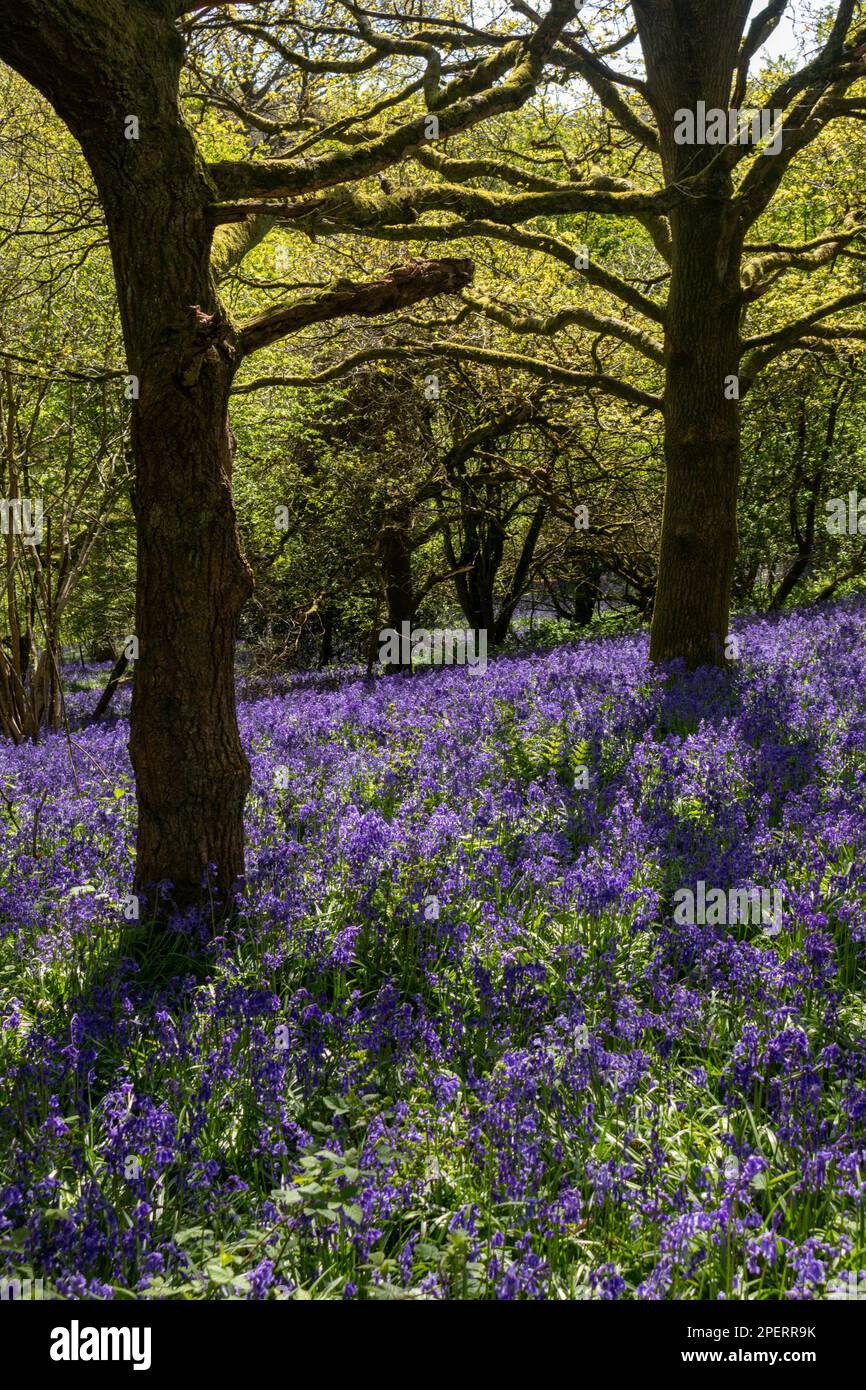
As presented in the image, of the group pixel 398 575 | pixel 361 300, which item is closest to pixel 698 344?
pixel 361 300

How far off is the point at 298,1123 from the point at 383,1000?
544 mm

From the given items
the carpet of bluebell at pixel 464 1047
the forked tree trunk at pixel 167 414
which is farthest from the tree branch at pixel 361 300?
the carpet of bluebell at pixel 464 1047

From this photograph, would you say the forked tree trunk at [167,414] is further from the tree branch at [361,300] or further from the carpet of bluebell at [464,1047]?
the carpet of bluebell at [464,1047]

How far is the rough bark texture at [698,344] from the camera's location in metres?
8.47

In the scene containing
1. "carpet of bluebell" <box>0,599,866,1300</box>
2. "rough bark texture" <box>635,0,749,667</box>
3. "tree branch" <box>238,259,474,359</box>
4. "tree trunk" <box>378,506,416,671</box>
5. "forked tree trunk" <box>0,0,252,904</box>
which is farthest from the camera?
"tree trunk" <box>378,506,416,671</box>

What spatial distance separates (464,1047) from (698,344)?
716 cm

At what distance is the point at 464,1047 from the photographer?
3.41 m

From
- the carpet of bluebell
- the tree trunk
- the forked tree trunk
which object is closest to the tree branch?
the forked tree trunk

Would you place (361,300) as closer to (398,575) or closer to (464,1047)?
(464,1047)

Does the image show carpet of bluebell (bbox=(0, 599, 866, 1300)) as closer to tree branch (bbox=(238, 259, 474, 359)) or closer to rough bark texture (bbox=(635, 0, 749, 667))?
tree branch (bbox=(238, 259, 474, 359))

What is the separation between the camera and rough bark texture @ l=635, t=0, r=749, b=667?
8.47 m

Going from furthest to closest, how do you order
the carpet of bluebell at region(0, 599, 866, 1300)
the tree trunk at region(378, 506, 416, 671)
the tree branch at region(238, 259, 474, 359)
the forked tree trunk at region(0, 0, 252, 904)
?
the tree trunk at region(378, 506, 416, 671), the tree branch at region(238, 259, 474, 359), the forked tree trunk at region(0, 0, 252, 904), the carpet of bluebell at region(0, 599, 866, 1300)

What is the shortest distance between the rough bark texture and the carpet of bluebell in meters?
2.92
